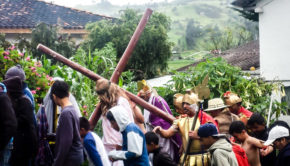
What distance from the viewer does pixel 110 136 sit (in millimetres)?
6387

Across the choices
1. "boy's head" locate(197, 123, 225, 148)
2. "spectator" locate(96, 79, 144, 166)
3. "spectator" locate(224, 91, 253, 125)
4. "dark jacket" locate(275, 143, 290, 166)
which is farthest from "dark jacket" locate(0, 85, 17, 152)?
"spectator" locate(224, 91, 253, 125)

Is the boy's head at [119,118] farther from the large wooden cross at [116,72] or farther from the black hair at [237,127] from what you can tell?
the black hair at [237,127]

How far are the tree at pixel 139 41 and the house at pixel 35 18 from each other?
1.68 meters

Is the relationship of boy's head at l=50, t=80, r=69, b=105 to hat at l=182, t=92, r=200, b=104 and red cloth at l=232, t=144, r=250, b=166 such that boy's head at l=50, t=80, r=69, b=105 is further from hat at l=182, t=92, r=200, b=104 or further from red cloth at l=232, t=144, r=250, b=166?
red cloth at l=232, t=144, r=250, b=166

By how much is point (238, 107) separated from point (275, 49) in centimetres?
791

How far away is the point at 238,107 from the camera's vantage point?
8.05 meters

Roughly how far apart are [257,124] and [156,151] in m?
1.70

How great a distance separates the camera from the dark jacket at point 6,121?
5.09 m

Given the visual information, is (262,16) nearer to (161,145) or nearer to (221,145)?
(161,145)

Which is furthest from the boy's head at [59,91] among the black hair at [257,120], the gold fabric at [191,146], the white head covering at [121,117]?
the black hair at [257,120]

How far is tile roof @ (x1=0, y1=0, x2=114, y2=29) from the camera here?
785 inches

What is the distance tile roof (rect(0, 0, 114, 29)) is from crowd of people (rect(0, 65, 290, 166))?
1355 centimetres

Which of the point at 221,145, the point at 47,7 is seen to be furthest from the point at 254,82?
the point at 47,7

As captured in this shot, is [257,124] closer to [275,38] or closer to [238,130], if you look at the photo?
[238,130]
